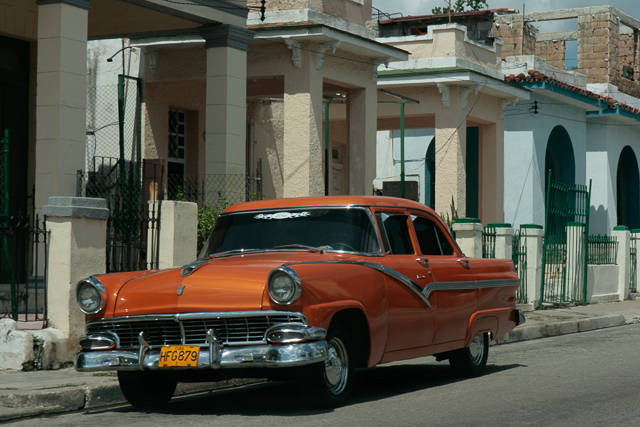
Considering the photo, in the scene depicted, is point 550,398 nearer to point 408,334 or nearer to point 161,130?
point 408,334

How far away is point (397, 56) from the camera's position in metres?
16.9

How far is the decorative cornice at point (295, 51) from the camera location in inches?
590

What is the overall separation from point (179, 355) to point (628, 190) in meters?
26.8

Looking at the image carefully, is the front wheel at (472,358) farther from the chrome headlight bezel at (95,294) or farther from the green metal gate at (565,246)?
the green metal gate at (565,246)

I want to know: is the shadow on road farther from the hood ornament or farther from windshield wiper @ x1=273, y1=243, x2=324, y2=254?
windshield wiper @ x1=273, y1=243, x2=324, y2=254

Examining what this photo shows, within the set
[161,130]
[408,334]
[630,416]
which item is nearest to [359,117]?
[161,130]

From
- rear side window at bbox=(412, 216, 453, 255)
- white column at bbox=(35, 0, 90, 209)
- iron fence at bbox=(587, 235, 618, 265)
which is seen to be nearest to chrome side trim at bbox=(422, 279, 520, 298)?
rear side window at bbox=(412, 216, 453, 255)

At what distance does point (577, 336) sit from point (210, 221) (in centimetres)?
604

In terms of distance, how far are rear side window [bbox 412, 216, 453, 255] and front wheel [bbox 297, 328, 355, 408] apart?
1703 mm

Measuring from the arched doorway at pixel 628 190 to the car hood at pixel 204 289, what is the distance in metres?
25.1

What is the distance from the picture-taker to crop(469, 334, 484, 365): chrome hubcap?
8695 mm

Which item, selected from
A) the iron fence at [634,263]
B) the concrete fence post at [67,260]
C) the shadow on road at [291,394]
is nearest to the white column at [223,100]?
the concrete fence post at [67,260]

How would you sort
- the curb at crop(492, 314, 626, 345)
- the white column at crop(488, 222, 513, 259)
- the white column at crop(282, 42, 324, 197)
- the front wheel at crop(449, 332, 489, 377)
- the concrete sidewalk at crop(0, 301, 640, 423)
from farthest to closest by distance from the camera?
the white column at crop(282, 42, 324, 197), the white column at crop(488, 222, 513, 259), the curb at crop(492, 314, 626, 345), the front wheel at crop(449, 332, 489, 377), the concrete sidewalk at crop(0, 301, 640, 423)

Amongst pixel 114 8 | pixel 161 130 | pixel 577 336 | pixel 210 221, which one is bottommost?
pixel 577 336
